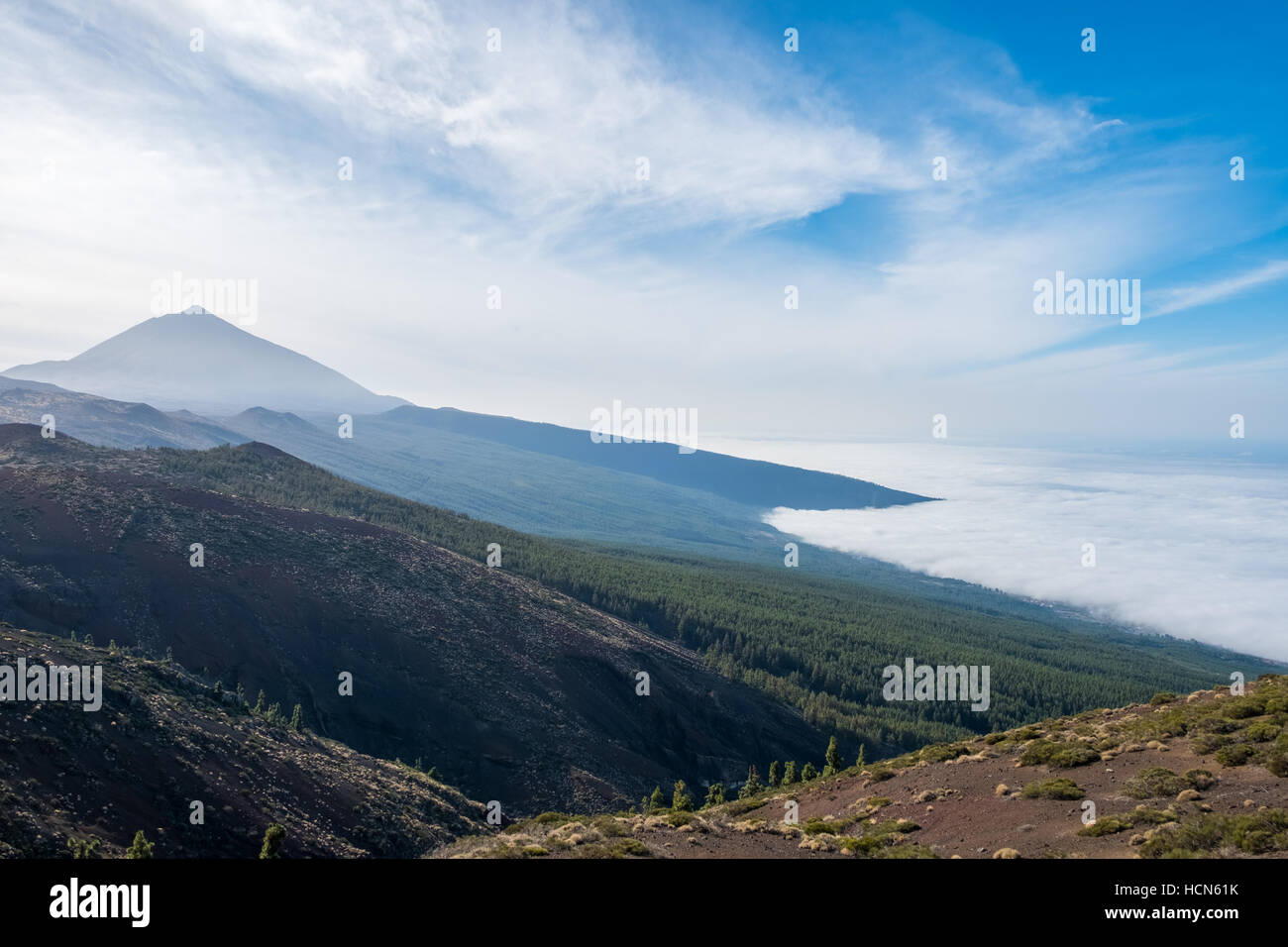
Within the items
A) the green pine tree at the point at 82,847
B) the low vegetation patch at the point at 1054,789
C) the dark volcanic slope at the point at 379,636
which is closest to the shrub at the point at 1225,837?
the low vegetation patch at the point at 1054,789

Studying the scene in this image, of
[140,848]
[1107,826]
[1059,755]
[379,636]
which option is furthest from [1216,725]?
[379,636]

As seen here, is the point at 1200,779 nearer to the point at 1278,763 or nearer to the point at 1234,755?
the point at 1278,763

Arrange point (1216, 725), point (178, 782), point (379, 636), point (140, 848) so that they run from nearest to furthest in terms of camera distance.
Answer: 1. point (140, 848)
2. point (1216, 725)
3. point (178, 782)
4. point (379, 636)

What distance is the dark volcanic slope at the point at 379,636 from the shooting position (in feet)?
212

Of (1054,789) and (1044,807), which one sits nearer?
(1044,807)

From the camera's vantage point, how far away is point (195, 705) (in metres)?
41.6

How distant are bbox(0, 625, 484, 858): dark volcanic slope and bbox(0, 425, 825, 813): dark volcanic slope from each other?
19.8 metres

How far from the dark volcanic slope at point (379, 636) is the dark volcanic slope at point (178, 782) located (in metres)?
19.8

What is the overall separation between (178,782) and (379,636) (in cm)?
4618

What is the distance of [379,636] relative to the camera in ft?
256

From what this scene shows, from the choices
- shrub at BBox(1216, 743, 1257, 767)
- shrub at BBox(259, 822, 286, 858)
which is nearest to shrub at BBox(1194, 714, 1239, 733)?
shrub at BBox(1216, 743, 1257, 767)

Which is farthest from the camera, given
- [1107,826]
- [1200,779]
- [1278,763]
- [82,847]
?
[82,847]
